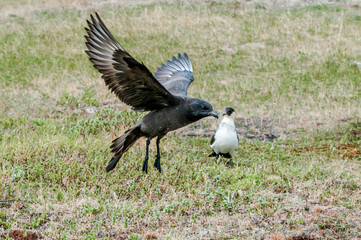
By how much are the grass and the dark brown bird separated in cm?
67

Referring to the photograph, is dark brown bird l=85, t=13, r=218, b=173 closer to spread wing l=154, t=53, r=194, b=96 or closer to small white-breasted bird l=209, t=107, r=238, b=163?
spread wing l=154, t=53, r=194, b=96

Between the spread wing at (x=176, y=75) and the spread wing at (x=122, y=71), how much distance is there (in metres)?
0.92

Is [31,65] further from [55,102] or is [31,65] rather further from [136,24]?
[136,24]

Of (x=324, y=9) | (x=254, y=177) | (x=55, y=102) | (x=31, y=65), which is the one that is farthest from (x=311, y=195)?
(x=324, y=9)

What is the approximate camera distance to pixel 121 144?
6891 mm

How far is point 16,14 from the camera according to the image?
Result: 1845cm

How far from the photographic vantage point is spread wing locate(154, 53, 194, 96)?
7.61 m

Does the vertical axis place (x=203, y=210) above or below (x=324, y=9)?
below

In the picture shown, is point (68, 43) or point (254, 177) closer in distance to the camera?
point (254, 177)

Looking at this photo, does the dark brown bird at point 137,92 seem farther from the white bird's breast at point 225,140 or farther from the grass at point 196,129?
the white bird's breast at point 225,140

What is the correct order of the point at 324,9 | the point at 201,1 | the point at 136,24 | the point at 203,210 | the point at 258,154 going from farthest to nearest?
the point at 201,1
the point at 324,9
the point at 136,24
the point at 258,154
the point at 203,210

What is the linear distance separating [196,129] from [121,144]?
10.7ft

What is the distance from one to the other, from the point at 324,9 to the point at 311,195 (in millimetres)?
12902

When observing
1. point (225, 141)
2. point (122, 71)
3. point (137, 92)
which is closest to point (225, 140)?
point (225, 141)
